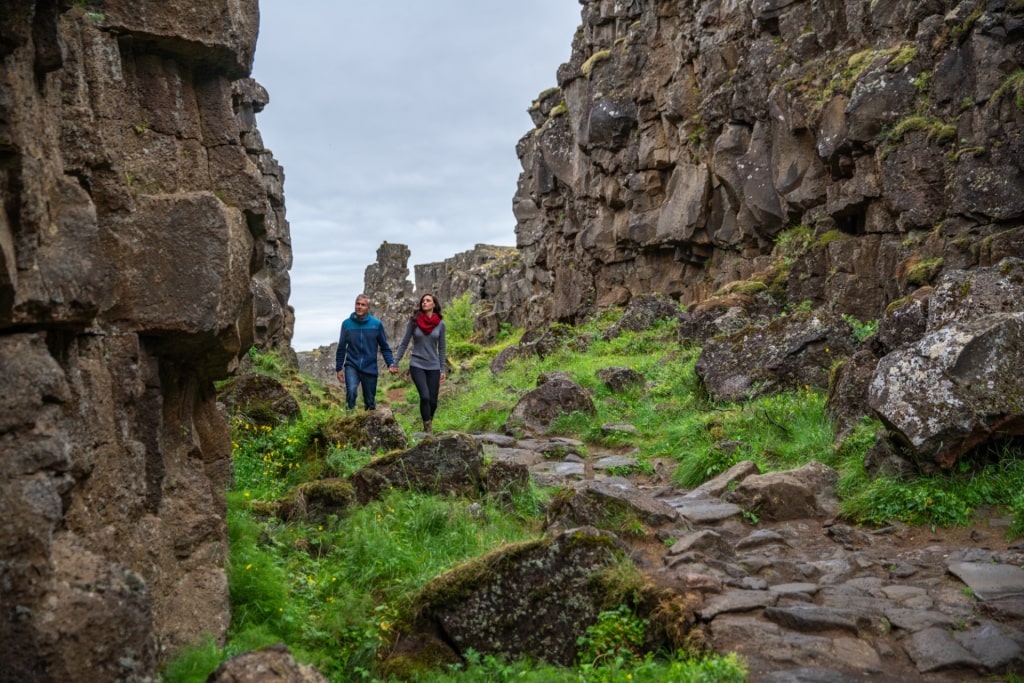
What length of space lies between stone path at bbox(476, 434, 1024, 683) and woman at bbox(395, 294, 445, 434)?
4.55 m

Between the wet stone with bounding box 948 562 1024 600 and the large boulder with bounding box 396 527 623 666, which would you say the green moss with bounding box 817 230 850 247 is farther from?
the large boulder with bounding box 396 527 623 666

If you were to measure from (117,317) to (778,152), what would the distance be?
1975 cm

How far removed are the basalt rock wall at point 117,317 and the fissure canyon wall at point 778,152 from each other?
40.2ft

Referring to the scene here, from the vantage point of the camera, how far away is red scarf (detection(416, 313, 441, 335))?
10.8m

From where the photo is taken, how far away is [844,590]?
530 centimetres

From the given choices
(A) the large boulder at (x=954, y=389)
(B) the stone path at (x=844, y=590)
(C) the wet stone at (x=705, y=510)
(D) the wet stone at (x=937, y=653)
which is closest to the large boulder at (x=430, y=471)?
(B) the stone path at (x=844, y=590)

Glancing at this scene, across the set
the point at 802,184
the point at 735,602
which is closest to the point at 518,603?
the point at 735,602

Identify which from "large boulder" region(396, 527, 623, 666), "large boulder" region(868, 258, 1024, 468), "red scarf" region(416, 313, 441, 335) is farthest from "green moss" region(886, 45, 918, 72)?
"large boulder" region(396, 527, 623, 666)

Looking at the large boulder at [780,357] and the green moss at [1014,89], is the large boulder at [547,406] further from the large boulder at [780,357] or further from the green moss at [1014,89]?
the green moss at [1014,89]

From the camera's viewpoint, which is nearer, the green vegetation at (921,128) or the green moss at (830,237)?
the green vegetation at (921,128)

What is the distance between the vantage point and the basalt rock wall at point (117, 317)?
10.0ft

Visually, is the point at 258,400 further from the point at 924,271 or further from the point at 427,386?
the point at 924,271

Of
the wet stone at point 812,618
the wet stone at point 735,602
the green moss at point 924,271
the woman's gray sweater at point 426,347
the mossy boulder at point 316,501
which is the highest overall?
the green moss at point 924,271

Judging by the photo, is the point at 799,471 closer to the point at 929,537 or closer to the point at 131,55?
the point at 929,537
